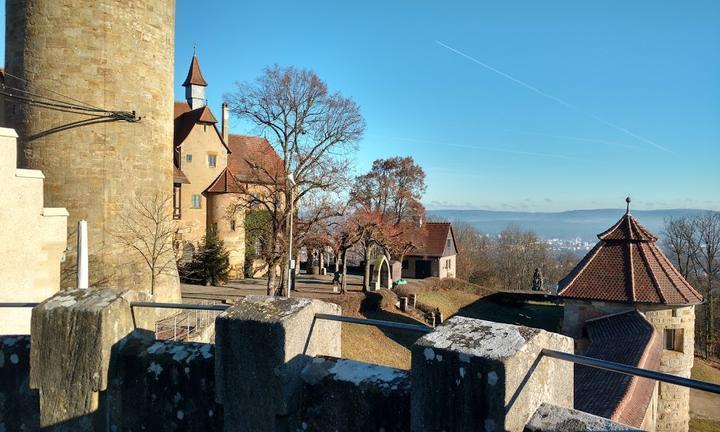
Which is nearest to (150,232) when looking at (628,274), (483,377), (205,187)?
(483,377)

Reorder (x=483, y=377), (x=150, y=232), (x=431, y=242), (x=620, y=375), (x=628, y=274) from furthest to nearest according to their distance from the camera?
(x=431, y=242), (x=628, y=274), (x=150, y=232), (x=620, y=375), (x=483, y=377)

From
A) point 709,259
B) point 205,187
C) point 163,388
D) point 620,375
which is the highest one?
point 205,187

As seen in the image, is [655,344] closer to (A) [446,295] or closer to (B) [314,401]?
(B) [314,401]

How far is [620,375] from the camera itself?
35.6 ft

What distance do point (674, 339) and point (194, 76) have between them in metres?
38.4

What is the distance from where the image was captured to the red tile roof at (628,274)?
19.6 m

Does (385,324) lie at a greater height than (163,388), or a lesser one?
greater

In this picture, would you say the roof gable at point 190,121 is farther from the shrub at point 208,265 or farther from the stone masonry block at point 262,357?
the stone masonry block at point 262,357

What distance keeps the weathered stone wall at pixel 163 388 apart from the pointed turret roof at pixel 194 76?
4204 centimetres

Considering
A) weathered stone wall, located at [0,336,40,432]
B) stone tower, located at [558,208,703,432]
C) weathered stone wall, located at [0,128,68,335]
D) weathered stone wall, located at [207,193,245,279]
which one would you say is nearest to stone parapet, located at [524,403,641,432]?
weathered stone wall, located at [0,336,40,432]

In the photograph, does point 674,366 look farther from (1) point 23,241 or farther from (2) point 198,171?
(2) point 198,171

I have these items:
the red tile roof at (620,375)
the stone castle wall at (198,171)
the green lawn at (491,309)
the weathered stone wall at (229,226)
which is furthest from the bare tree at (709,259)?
the stone castle wall at (198,171)

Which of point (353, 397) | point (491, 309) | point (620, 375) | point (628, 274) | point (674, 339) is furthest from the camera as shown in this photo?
point (491, 309)

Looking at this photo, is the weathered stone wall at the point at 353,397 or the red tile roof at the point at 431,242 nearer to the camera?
the weathered stone wall at the point at 353,397
